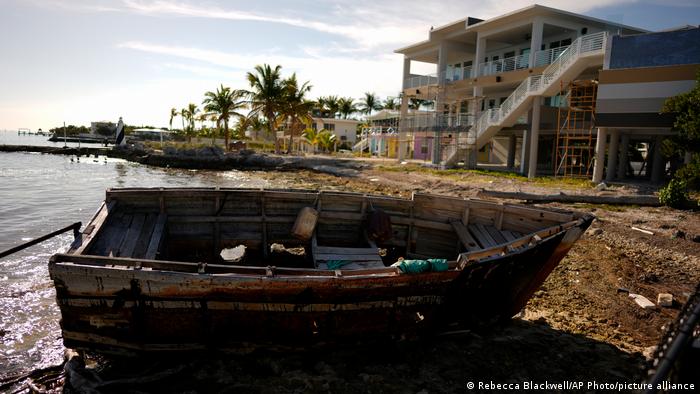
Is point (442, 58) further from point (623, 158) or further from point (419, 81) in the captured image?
point (623, 158)

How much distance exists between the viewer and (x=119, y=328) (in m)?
5.54

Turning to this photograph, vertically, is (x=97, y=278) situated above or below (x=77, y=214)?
above

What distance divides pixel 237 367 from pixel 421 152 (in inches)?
1658

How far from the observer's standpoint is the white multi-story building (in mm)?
24547

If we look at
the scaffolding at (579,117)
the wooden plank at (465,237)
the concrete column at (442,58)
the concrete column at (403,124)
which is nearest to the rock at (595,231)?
the wooden plank at (465,237)

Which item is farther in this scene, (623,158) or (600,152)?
(623,158)

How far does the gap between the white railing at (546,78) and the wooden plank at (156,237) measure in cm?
2183

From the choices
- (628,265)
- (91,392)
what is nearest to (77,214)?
(91,392)

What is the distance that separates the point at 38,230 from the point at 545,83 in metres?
24.7

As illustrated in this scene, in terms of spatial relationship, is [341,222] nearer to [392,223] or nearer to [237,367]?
[392,223]

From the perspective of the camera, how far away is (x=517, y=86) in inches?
1232

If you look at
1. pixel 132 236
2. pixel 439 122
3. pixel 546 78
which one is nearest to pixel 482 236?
pixel 132 236

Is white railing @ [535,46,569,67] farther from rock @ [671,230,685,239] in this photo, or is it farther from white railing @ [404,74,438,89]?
rock @ [671,230,685,239]

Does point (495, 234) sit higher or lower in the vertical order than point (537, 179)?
lower
